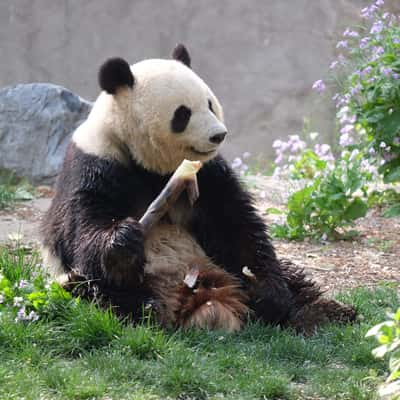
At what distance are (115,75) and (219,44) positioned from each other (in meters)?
8.05

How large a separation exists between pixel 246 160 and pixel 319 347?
27.5 ft

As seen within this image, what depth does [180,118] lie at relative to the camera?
4.55 metres

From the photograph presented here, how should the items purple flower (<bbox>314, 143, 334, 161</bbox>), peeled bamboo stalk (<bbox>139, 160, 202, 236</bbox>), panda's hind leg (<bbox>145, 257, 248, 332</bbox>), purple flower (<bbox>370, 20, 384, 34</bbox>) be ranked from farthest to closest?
purple flower (<bbox>314, 143, 334, 161</bbox>) < purple flower (<bbox>370, 20, 384, 34</bbox>) < panda's hind leg (<bbox>145, 257, 248, 332</bbox>) < peeled bamboo stalk (<bbox>139, 160, 202, 236</bbox>)

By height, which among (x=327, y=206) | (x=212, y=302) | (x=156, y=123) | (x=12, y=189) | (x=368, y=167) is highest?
(x=156, y=123)

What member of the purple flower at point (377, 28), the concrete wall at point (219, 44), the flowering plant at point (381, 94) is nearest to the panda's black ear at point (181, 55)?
the flowering plant at point (381, 94)

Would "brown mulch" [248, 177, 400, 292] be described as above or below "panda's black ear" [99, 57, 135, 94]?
below

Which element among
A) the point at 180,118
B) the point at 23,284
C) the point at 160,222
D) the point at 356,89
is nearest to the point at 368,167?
the point at 356,89

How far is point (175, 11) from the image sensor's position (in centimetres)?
1245

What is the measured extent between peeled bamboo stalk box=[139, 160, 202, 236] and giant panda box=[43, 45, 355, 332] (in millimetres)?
106

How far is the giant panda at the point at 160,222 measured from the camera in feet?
14.4

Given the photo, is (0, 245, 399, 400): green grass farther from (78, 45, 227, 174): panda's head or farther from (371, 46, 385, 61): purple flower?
Result: (371, 46, 385, 61): purple flower

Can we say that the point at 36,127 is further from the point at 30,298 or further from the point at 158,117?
the point at 30,298

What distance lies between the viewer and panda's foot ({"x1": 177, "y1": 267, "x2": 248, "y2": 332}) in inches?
174

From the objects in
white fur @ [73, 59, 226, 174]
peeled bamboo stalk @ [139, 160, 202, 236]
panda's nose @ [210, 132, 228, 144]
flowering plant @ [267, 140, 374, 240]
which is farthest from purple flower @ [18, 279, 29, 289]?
flowering plant @ [267, 140, 374, 240]
